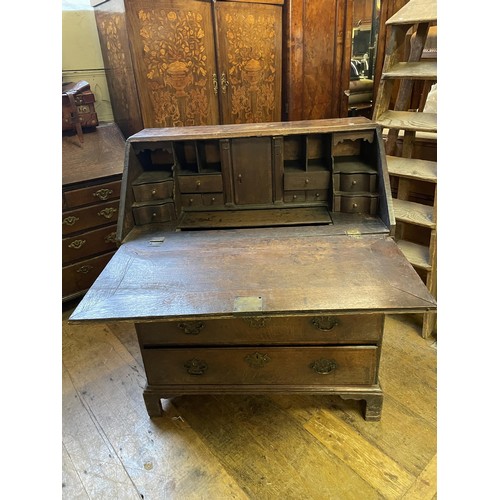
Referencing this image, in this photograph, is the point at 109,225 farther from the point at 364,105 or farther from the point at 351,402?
the point at 364,105

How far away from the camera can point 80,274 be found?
2.31 meters

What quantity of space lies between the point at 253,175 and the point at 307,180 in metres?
0.25

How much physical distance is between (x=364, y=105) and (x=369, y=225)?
8.17ft

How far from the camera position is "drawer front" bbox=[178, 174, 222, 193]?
66.7 inches

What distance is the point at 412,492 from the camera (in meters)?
1.26

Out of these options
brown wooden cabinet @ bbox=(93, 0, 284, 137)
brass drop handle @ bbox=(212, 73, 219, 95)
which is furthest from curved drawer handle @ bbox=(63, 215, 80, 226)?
brass drop handle @ bbox=(212, 73, 219, 95)

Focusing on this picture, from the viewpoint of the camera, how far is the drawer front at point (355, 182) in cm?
159

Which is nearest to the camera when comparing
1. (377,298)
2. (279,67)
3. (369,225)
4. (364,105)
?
(377,298)

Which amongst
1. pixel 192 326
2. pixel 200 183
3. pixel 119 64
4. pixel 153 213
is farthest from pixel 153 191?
pixel 119 64

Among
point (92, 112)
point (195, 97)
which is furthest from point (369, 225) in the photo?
point (92, 112)

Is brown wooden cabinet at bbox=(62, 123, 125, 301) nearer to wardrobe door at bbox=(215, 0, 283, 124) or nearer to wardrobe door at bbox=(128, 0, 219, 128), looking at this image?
→ wardrobe door at bbox=(128, 0, 219, 128)

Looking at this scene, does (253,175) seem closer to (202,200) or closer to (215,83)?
(202,200)

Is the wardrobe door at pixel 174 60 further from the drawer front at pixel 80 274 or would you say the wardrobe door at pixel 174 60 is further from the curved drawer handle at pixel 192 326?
the curved drawer handle at pixel 192 326

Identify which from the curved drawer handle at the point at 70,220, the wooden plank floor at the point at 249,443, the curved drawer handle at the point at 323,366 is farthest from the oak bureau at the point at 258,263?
the curved drawer handle at the point at 70,220
